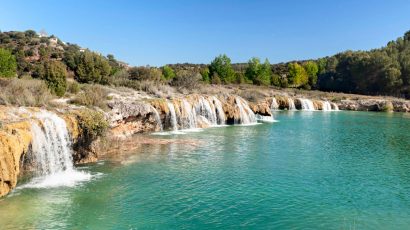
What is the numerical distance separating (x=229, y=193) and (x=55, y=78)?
59.0ft

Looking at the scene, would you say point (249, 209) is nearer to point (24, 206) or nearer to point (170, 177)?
point (170, 177)

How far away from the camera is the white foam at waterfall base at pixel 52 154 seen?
16528 millimetres

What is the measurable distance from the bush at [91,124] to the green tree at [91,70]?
68.8ft

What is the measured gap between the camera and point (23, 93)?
20.8 meters

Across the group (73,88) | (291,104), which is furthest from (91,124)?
(291,104)

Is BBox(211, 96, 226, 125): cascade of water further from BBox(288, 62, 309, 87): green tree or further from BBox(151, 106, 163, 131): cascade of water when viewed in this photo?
BBox(288, 62, 309, 87): green tree

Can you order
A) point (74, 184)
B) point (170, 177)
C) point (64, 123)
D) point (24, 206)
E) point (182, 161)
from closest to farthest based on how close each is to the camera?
point (24, 206) < point (74, 184) < point (170, 177) < point (64, 123) < point (182, 161)

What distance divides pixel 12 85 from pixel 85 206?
12.2m

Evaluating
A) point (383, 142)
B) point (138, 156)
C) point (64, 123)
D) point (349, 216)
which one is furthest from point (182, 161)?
point (383, 142)

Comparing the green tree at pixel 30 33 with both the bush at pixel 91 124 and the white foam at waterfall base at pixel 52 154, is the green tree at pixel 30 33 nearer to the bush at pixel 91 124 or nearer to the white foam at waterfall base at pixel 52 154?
the bush at pixel 91 124

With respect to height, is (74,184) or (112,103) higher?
(112,103)

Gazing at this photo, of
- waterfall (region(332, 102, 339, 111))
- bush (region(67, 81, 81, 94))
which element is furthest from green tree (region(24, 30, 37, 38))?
waterfall (region(332, 102, 339, 111))

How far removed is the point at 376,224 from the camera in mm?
12438

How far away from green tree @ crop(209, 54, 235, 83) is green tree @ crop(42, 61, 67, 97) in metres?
71.9
